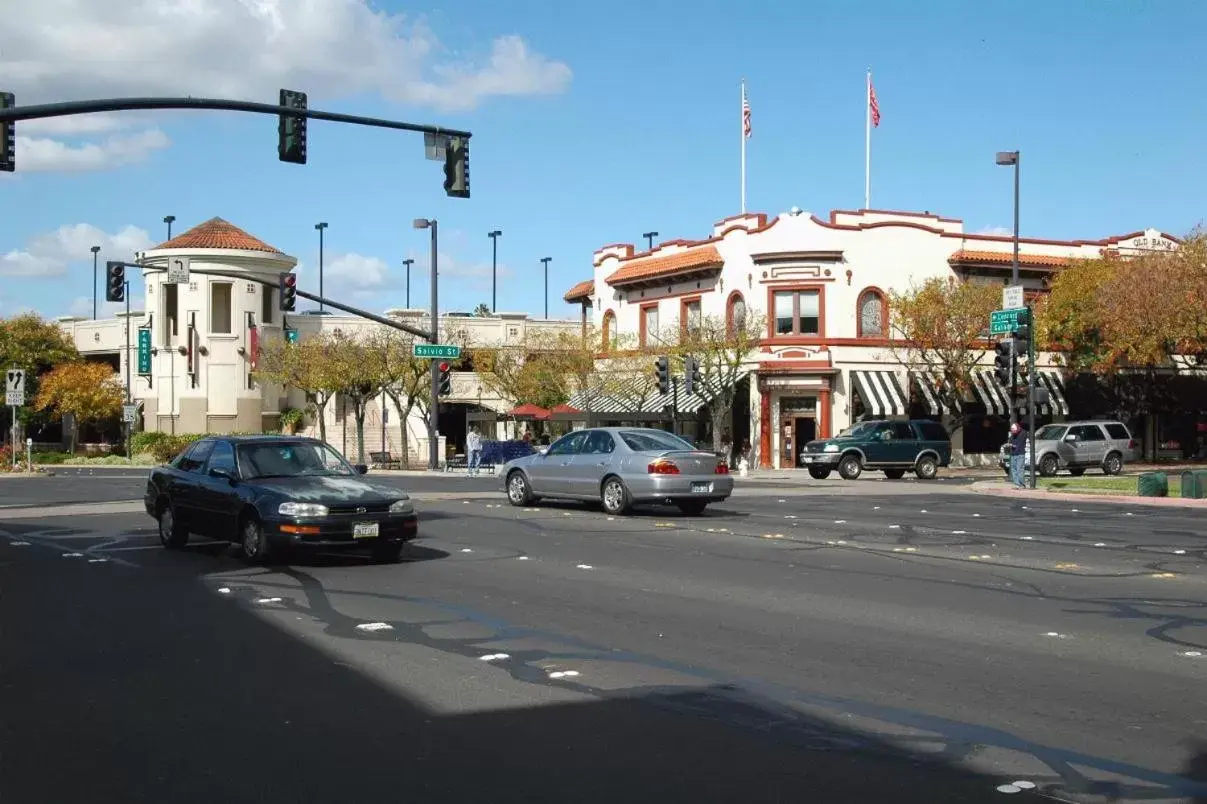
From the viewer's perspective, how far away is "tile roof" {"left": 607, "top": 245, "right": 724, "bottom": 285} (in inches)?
2003

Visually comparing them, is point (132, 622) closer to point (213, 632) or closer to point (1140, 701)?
point (213, 632)

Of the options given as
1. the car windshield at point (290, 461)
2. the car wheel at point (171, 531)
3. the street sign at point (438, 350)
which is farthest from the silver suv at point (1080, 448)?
the car wheel at point (171, 531)

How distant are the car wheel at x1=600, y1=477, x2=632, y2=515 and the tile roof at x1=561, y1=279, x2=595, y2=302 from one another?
40.4 metres

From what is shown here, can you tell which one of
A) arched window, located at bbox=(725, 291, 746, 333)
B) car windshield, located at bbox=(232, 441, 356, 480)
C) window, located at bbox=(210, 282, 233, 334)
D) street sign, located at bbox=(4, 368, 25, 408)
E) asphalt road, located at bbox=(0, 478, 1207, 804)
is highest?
window, located at bbox=(210, 282, 233, 334)

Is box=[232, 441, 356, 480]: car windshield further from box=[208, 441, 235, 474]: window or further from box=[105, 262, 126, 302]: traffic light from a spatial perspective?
box=[105, 262, 126, 302]: traffic light

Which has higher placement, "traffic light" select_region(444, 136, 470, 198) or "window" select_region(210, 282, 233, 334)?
"window" select_region(210, 282, 233, 334)

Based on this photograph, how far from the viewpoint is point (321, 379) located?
54469 millimetres

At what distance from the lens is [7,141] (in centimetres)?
1833

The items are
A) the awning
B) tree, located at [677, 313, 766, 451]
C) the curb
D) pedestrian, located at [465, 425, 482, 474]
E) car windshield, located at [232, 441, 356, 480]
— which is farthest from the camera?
the awning

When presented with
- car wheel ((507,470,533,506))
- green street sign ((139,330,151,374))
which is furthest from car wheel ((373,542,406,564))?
green street sign ((139,330,151,374))

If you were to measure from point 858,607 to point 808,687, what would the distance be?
356cm

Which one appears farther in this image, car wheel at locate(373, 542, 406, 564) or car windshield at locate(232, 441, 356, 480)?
car windshield at locate(232, 441, 356, 480)

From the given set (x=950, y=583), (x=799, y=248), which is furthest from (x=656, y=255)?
(x=950, y=583)

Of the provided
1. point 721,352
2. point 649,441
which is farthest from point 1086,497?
point 721,352
